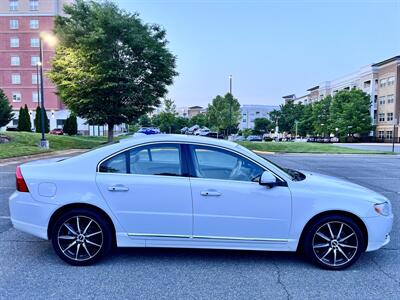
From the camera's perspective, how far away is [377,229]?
12.9 ft

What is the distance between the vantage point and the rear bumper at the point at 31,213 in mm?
3910

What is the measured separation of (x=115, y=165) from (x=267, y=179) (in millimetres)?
1844

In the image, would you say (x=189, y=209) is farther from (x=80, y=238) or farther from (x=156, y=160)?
(x=80, y=238)

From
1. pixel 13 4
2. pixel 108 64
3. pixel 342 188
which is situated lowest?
pixel 342 188

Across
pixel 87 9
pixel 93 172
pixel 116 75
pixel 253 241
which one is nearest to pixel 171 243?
pixel 253 241

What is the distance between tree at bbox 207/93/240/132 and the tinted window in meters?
47.5

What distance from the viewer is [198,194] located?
151 inches

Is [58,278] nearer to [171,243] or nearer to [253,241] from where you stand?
[171,243]

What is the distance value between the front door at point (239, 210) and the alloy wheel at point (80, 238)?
3.94 ft

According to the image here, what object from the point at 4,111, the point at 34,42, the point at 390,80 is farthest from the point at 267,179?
the point at 390,80

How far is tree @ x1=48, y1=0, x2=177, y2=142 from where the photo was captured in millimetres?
23547

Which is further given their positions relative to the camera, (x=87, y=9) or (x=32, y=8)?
(x=32, y=8)

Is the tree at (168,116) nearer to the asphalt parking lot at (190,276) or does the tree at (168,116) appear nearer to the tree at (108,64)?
the tree at (108,64)

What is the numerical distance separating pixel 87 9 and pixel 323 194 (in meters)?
26.9
